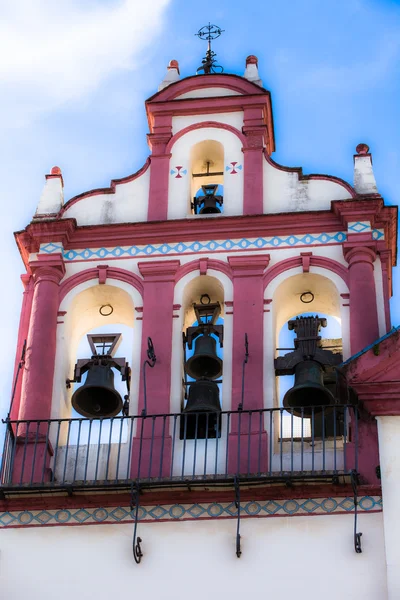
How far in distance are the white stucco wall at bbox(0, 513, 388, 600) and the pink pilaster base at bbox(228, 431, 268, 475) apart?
2.22ft

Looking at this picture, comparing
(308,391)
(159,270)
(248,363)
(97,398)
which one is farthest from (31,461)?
(308,391)

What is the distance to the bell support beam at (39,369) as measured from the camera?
17.9 m

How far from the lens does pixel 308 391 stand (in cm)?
1811

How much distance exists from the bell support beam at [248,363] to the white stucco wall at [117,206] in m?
1.51

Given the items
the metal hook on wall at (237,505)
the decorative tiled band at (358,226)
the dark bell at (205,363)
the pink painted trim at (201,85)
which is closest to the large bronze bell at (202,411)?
the dark bell at (205,363)

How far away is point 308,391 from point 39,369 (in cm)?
295

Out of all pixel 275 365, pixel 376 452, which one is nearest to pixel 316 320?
pixel 275 365

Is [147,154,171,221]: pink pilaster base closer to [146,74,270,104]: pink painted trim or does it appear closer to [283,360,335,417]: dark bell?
[146,74,270,104]: pink painted trim

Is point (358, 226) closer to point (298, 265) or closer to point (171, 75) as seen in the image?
Answer: point (298, 265)

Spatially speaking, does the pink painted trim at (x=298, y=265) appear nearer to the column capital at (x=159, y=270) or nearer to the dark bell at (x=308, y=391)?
the column capital at (x=159, y=270)

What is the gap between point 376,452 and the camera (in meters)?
17.2

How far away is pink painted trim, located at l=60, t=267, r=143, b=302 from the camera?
63.8ft

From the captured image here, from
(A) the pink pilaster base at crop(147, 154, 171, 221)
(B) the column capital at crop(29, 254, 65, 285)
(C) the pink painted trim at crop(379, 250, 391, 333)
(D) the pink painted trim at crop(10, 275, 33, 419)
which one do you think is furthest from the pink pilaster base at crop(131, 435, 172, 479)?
(A) the pink pilaster base at crop(147, 154, 171, 221)

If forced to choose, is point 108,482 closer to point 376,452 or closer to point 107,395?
point 107,395
